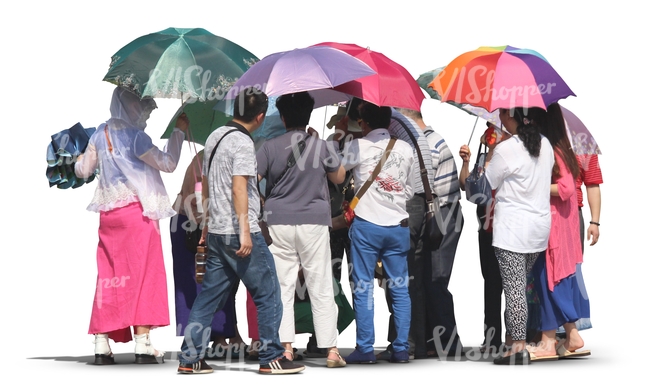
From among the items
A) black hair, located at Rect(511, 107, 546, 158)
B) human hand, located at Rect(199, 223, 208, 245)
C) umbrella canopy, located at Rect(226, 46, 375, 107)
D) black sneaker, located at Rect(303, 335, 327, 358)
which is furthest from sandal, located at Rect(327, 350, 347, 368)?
black hair, located at Rect(511, 107, 546, 158)

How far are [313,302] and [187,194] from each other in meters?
1.60

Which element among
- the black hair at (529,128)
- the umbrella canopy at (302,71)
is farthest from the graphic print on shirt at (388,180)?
the black hair at (529,128)

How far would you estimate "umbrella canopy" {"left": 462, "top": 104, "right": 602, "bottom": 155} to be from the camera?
11766 mm

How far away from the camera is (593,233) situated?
12.1 meters

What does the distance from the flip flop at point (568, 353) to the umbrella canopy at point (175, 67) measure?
374cm

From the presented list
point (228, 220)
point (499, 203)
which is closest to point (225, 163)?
point (228, 220)

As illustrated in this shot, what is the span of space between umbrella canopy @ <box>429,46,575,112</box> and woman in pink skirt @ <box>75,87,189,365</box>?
7.97ft

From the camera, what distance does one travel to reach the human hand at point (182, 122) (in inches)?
454

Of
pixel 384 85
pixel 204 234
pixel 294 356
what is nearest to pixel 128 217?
pixel 204 234

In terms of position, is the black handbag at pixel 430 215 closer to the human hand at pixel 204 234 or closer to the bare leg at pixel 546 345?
the bare leg at pixel 546 345

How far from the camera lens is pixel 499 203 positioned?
1126 cm

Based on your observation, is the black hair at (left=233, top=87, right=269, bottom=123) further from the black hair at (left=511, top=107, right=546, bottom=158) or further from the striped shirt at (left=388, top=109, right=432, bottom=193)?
the black hair at (left=511, top=107, right=546, bottom=158)

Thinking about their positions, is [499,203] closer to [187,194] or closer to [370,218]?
[370,218]

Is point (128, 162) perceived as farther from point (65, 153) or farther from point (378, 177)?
point (378, 177)
